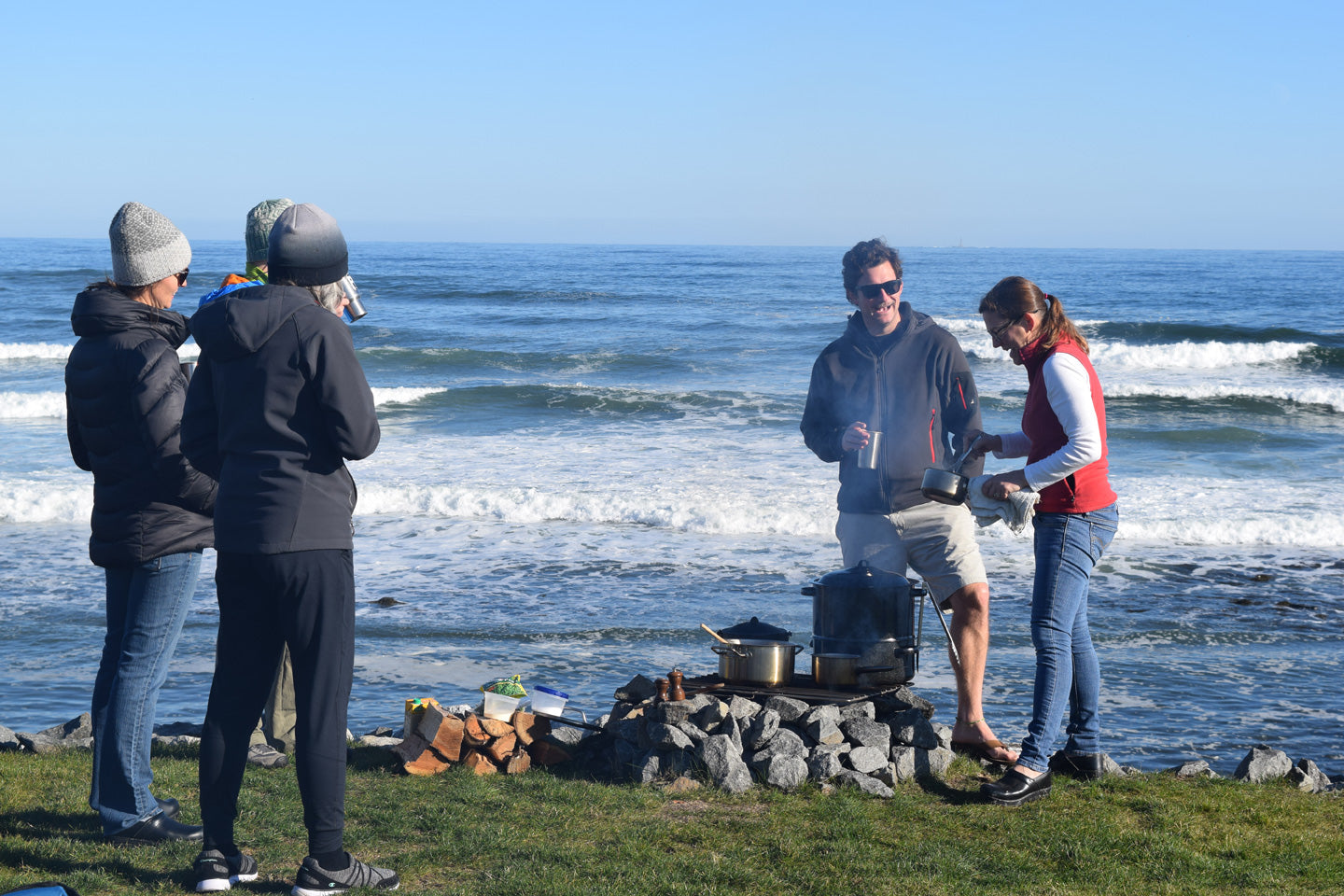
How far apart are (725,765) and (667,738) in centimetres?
28

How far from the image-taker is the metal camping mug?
4738mm

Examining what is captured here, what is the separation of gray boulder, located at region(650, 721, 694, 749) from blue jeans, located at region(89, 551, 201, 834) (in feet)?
6.46

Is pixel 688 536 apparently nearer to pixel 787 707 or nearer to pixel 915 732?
pixel 787 707

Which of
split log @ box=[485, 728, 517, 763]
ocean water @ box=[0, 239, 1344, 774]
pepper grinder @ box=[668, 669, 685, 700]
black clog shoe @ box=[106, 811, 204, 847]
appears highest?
pepper grinder @ box=[668, 669, 685, 700]

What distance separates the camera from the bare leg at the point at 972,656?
15.4 feet

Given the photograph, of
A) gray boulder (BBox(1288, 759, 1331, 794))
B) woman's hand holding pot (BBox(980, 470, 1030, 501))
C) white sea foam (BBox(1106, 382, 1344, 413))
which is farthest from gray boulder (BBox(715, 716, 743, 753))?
white sea foam (BBox(1106, 382, 1344, 413))

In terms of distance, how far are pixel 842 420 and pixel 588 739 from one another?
1.82 meters

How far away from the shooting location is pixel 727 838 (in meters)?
4.04

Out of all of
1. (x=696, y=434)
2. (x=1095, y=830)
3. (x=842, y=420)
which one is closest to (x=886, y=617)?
(x=842, y=420)

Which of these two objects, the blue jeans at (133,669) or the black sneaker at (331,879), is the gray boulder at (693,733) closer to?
the black sneaker at (331,879)

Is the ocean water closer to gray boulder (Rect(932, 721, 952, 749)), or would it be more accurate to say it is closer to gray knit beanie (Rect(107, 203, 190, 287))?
gray boulder (Rect(932, 721, 952, 749))

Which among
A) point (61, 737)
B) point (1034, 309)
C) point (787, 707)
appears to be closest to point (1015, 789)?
point (787, 707)

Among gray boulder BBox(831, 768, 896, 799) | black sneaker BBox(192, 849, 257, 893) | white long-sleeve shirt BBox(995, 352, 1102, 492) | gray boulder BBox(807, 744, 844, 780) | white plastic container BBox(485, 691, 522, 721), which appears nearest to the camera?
black sneaker BBox(192, 849, 257, 893)

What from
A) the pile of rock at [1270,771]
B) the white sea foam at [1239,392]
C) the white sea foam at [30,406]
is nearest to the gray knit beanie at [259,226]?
the pile of rock at [1270,771]
